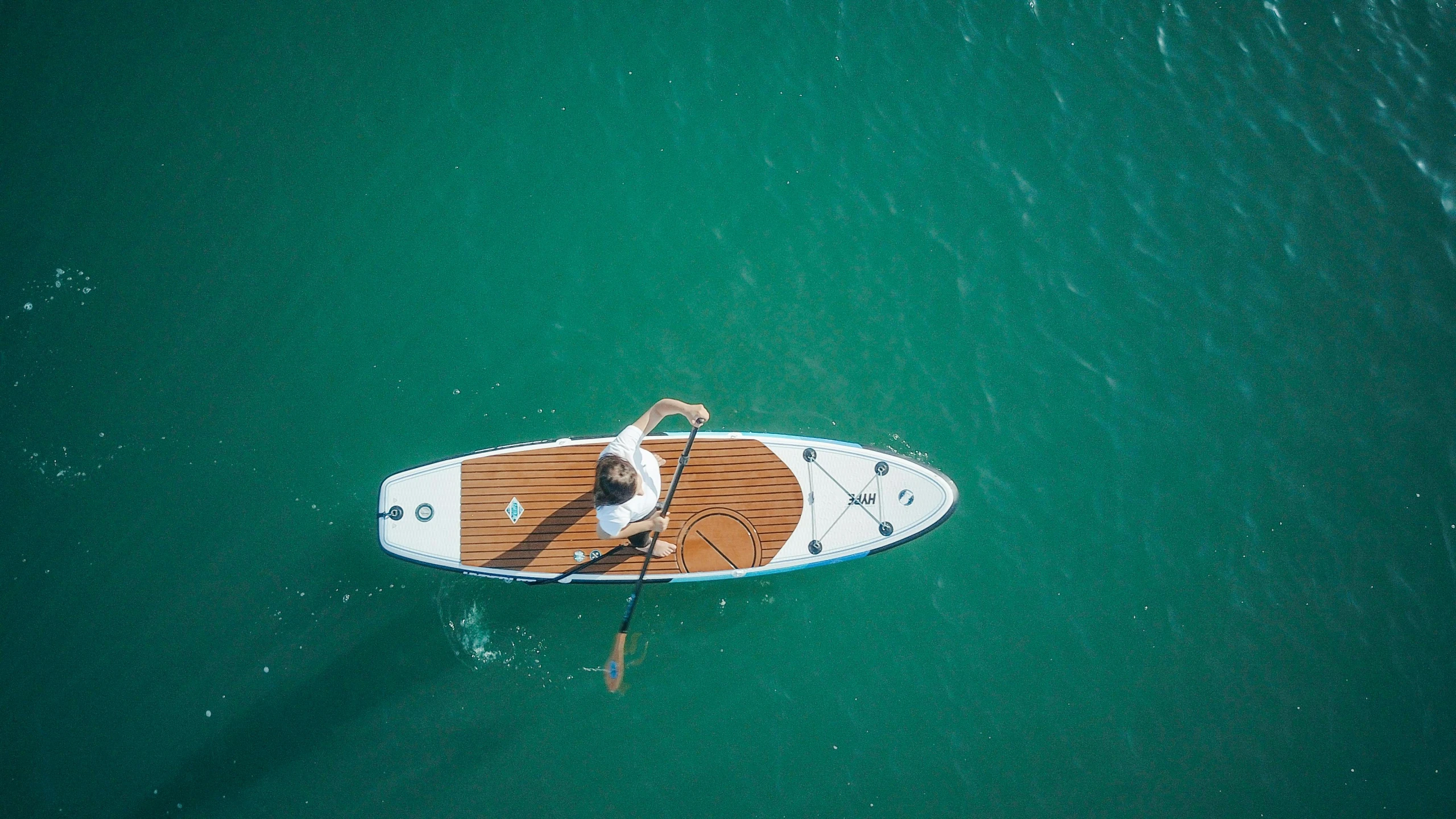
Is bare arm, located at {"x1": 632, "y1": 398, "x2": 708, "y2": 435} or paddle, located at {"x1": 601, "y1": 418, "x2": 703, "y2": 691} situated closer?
bare arm, located at {"x1": 632, "y1": 398, "x2": 708, "y2": 435}

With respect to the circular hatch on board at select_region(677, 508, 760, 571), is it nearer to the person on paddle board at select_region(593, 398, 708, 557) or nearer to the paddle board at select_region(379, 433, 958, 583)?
the paddle board at select_region(379, 433, 958, 583)

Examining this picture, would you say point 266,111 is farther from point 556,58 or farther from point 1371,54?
point 1371,54

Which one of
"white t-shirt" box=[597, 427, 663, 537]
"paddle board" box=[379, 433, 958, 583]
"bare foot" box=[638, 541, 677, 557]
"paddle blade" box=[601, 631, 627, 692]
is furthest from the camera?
"paddle blade" box=[601, 631, 627, 692]

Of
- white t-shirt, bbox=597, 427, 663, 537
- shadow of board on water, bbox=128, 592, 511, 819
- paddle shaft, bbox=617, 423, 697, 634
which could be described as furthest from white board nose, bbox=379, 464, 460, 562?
white t-shirt, bbox=597, 427, 663, 537

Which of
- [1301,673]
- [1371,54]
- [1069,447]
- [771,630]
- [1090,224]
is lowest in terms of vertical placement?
[771,630]

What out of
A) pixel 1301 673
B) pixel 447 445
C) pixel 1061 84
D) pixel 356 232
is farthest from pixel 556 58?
pixel 1301 673

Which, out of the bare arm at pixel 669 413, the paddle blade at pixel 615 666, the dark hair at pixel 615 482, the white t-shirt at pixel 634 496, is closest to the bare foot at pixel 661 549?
the white t-shirt at pixel 634 496

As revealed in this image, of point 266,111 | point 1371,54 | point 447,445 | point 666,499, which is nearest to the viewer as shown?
point 666,499

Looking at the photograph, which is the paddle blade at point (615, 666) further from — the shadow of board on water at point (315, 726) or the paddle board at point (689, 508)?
the shadow of board on water at point (315, 726)
